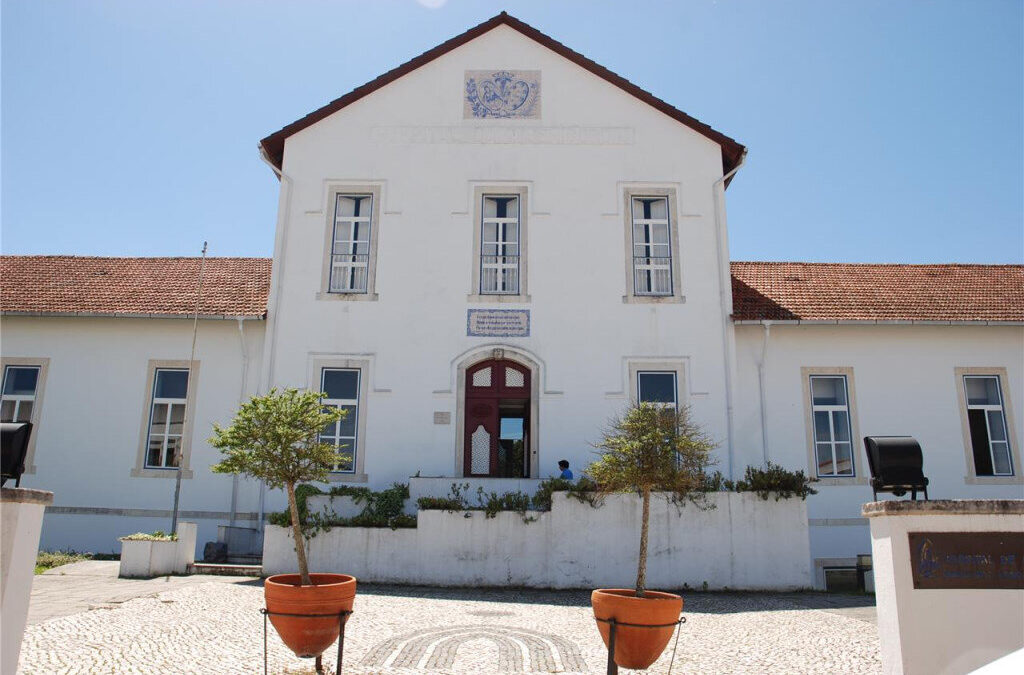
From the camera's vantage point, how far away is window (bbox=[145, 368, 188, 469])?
15047 millimetres

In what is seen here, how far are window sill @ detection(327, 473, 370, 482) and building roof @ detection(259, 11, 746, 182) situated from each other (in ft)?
21.7

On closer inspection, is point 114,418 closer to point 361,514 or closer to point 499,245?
point 361,514

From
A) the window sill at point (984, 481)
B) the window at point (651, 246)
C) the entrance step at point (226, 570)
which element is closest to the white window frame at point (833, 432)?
the window sill at point (984, 481)

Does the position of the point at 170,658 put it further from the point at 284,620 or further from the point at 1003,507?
the point at 1003,507

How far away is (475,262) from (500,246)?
2.13 feet

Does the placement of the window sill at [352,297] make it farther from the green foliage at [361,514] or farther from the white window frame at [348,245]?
the green foliage at [361,514]

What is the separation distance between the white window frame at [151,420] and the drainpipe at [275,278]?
4.96ft

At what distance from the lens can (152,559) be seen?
11578 millimetres

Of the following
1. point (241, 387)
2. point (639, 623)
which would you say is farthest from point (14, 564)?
point (241, 387)

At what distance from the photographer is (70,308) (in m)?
15.7

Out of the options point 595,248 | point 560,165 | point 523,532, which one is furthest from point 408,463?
point 560,165

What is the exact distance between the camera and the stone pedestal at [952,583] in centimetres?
515

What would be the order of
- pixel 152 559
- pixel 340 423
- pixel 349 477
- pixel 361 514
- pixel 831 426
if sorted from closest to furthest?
pixel 152 559, pixel 361 514, pixel 349 477, pixel 340 423, pixel 831 426

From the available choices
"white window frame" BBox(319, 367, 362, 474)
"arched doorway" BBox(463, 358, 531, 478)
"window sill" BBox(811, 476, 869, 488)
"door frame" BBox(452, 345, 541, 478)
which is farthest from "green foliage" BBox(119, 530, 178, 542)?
"window sill" BBox(811, 476, 869, 488)
